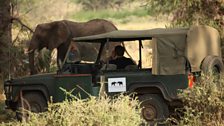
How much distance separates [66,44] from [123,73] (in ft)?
29.8

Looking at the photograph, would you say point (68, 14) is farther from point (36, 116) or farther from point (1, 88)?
point (36, 116)

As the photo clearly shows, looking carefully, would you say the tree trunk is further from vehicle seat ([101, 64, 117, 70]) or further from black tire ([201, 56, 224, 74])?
black tire ([201, 56, 224, 74])

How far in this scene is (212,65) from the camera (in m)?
9.21

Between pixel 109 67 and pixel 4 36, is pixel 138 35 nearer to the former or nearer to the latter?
pixel 109 67

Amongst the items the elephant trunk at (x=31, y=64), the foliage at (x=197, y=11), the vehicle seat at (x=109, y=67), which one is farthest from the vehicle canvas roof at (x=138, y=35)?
the elephant trunk at (x=31, y=64)

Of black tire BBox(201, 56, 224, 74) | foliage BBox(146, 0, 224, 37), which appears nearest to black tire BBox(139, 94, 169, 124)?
black tire BBox(201, 56, 224, 74)

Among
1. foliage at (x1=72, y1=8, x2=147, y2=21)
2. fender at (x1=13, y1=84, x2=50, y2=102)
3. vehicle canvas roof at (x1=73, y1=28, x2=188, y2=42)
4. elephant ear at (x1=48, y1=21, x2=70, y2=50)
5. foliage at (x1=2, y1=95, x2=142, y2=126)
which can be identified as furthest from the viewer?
foliage at (x1=72, y1=8, x2=147, y2=21)

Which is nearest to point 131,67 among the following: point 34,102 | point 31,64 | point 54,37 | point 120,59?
point 120,59

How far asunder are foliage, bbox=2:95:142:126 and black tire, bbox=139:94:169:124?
3332mm

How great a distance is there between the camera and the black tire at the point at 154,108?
9.40 m

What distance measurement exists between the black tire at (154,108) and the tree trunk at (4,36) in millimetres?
7565

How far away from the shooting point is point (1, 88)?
605 inches

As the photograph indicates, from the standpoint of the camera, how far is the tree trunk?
1623cm

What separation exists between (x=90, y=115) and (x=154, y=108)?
3769 mm
